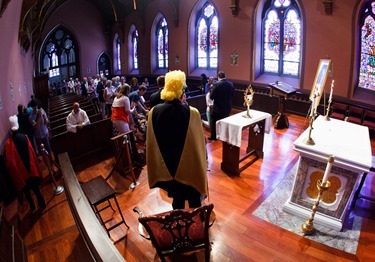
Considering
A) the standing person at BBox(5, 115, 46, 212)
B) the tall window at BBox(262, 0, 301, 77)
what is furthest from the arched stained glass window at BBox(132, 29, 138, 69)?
the standing person at BBox(5, 115, 46, 212)

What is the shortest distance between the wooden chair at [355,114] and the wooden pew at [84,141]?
584 cm

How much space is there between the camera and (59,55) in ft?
55.5

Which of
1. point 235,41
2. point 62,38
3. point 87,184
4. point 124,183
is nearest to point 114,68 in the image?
point 62,38

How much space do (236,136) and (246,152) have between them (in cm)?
117

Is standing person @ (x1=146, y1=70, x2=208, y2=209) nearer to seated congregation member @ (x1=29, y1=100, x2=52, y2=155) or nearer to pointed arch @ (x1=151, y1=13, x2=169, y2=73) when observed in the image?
seated congregation member @ (x1=29, y1=100, x2=52, y2=155)

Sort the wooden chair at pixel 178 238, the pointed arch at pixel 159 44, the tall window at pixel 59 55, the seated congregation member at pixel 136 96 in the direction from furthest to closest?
the tall window at pixel 59 55 → the pointed arch at pixel 159 44 → the seated congregation member at pixel 136 96 → the wooden chair at pixel 178 238

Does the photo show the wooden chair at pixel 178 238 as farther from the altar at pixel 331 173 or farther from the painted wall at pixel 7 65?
the painted wall at pixel 7 65

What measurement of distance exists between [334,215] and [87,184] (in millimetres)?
3115

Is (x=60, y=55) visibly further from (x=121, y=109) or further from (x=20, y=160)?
(x=20, y=160)

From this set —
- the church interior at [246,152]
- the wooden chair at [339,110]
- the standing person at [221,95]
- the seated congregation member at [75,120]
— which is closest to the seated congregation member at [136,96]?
the church interior at [246,152]

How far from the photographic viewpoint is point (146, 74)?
50.4 ft

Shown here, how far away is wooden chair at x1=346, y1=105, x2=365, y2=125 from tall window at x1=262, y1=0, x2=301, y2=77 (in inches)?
99.7

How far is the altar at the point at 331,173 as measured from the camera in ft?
11.1

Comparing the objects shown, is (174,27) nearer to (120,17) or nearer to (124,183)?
(120,17)
